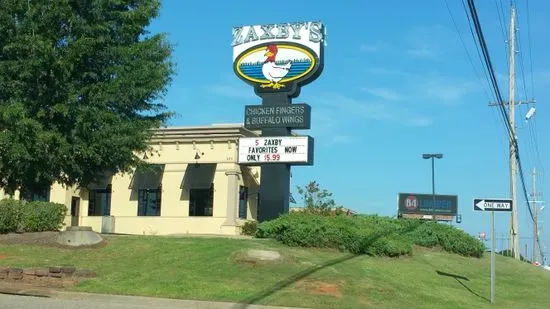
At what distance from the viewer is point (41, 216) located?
22984mm

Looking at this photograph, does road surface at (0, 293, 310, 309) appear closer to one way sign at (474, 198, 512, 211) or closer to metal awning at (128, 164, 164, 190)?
one way sign at (474, 198, 512, 211)

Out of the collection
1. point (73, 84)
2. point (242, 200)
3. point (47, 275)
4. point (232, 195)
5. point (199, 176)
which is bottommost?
point (47, 275)

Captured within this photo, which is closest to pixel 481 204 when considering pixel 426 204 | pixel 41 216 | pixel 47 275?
pixel 47 275

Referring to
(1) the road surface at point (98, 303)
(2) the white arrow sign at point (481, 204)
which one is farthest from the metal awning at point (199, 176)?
(1) the road surface at point (98, 303)

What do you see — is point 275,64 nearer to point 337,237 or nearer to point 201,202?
point 337,237

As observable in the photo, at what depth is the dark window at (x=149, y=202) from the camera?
39.6 m

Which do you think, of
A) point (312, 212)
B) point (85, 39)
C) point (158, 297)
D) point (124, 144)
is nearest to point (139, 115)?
point (124, 144)

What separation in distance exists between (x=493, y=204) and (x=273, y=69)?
15052 mm

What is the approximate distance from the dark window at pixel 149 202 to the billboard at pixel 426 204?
3317 cm

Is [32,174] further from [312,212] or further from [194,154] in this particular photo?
[194,154]

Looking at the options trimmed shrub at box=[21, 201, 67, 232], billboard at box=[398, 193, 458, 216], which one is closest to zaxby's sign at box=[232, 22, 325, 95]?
trimmed shrub at box=[21, 201, 67, 232]

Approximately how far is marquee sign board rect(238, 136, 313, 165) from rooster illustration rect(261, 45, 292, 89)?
2423mm

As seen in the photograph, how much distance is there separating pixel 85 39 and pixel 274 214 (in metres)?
11.6

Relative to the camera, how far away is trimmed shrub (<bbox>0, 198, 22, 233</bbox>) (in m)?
22.2
